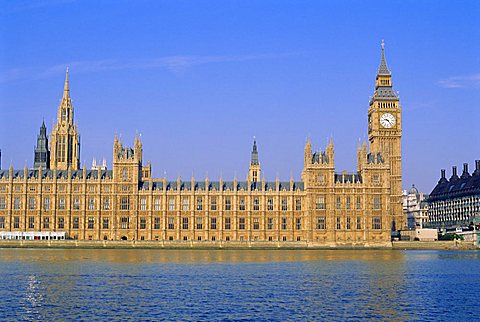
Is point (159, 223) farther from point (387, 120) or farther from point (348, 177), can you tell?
point (387, 120)

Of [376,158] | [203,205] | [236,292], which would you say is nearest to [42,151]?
[203,205]

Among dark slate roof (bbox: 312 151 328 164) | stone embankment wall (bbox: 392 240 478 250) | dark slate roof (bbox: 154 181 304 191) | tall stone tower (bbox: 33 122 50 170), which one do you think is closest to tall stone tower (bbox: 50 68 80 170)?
tall stone tower (bbox: 33 122 50 170)

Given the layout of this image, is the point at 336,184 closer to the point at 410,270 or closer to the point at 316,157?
the point at 316,157

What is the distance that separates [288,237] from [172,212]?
21629 millimetres

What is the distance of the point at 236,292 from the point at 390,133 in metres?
109

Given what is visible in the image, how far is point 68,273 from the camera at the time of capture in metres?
67.6

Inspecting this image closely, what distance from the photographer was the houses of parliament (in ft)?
450

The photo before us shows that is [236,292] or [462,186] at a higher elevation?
[462,186]

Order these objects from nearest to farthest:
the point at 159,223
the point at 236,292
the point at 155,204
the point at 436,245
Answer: the point at 236,292, the point at 159,223, the point at 155,204, the point at 436,245

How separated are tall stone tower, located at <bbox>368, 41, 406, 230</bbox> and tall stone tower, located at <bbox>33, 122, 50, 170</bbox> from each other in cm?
7039

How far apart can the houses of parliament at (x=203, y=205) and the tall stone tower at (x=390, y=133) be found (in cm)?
1483

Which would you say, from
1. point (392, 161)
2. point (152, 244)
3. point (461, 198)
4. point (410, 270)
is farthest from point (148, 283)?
point (461, 198)

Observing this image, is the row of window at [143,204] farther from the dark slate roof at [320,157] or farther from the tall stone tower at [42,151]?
the tall stone tower at [42,151]

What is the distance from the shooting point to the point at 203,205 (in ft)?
460
